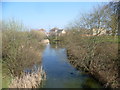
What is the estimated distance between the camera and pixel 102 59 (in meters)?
6.72

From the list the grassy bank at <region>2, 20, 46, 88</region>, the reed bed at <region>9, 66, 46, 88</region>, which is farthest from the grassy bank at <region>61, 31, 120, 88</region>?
the grassy bank at <region>2, 20, 46, 88</region>

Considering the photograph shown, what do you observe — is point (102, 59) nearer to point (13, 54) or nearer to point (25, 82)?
point (25, 82)

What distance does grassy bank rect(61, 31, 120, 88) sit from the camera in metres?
5.53

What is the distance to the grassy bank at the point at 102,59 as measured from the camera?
5531 mm

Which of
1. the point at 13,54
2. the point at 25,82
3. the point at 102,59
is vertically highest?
the point at 13,54

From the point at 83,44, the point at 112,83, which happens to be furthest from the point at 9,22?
the point at 112,83

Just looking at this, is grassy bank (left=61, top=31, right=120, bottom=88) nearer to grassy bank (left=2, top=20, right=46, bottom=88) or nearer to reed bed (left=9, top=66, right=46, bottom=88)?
reed bed (left=9, top=66, right=46, bottom=88)

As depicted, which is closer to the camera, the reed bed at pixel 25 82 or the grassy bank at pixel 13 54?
the reed bed at pixel 25 82

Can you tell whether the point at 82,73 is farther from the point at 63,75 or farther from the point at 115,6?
the point at 115,6

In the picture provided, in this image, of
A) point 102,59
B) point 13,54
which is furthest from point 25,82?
point 102,59

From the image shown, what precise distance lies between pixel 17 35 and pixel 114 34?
5.52 meters

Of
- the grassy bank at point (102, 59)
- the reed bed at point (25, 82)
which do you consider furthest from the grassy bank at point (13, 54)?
the grassy bank at point (102, 59)

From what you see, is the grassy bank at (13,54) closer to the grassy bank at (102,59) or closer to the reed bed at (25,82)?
the reed bed at (25,82)

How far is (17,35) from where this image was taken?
326 inches
